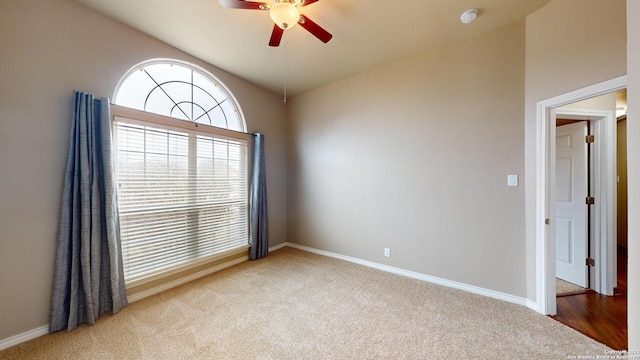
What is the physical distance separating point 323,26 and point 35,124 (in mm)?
2685

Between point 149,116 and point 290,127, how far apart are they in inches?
87.4

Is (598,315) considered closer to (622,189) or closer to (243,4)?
(622,189)

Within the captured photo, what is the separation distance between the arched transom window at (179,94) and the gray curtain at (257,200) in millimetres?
400

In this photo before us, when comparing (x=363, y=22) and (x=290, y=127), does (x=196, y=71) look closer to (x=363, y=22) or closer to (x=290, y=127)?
(x=290, y=127)

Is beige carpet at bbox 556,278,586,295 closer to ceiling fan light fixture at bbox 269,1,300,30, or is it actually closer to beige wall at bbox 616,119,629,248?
beige wall at bbox 616,119,629,248

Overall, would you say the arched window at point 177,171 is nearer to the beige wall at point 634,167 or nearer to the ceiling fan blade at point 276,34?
the ceiling fan blade at point 276,34

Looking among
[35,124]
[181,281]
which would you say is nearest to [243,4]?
[35,124]

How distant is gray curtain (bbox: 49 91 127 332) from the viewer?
6.09ft

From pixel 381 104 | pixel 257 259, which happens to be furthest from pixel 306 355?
pixel 381 104

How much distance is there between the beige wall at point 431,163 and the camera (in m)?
2.28

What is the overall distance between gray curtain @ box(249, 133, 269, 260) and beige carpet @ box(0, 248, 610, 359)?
2.81 feet

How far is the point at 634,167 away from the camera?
83 cm

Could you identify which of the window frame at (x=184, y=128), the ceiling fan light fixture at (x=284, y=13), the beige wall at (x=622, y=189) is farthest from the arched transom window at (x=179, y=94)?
the beige wall at (x=622, y=189)

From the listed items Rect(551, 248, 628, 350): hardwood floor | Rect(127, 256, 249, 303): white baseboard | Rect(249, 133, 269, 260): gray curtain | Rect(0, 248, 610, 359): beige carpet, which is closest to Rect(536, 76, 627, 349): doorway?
Rect(551, 248, 628, 350): hardwood floor
